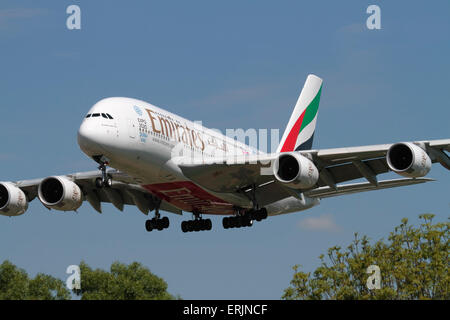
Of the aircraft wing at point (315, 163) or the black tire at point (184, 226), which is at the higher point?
the aircraft wing at point (315, 163)

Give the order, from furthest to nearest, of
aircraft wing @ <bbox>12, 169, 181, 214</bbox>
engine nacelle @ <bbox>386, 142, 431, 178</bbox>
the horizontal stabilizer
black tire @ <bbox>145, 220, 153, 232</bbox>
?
1. black tire @ <bbox>145, 220, 153, 232</bbox>
2. aircraft wing @ <bbox>12, 169, 181, 214</bbox>
3. the horizontal stabilizer
4. engine nacelle @ <bbox>386, 142, 431, 178</bbox>

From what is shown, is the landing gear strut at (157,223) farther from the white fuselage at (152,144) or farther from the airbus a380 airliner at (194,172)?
the white fuselage at (152,144)

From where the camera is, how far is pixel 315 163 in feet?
118

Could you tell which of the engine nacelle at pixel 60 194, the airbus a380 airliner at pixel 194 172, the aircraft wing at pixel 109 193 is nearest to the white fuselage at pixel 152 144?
the airbus a380 airliner at pixel 194 172

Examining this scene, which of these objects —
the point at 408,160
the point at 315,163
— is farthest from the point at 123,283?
the point at 408,160

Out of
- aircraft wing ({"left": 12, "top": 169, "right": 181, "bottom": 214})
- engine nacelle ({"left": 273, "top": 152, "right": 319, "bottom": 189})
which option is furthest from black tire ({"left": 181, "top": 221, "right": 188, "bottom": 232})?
engine nacelle ({"left": 273, "top": 152, "right": 319, "bottom": 189})

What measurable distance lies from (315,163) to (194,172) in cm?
546

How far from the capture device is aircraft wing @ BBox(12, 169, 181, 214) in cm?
4062

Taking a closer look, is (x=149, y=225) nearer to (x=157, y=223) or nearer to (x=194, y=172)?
(x=157, y=223)

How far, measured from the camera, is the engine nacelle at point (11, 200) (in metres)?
41.0

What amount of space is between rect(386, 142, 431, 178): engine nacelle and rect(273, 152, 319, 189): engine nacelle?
10.8 ft

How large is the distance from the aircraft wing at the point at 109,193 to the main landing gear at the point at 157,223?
0.51 meters

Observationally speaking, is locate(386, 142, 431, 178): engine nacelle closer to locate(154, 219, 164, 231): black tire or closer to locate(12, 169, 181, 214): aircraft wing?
locate(12, 169, 181, 214): aircraft wing
